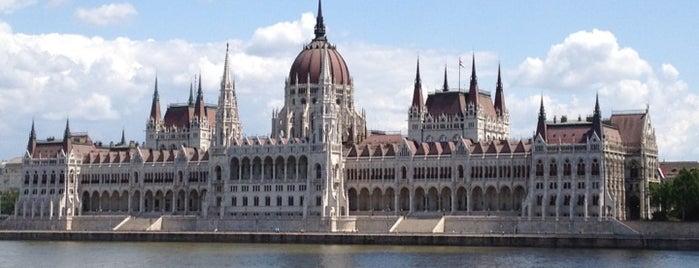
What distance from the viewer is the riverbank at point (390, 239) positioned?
122 meters

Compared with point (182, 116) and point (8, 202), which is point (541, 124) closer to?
point (182, 116)

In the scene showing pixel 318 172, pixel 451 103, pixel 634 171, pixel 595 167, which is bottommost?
pixel 634 171

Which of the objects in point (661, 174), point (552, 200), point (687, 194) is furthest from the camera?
point (661, 174)

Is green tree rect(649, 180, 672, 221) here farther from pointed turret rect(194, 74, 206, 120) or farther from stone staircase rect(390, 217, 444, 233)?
pointed turret rect(194, 74, 206, 120)

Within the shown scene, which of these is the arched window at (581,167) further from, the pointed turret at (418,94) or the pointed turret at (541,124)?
the pointed turret at (418,94)

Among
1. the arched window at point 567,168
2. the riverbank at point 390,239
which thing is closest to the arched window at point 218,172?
the riverbank at point 390,239

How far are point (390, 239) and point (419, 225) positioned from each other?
9.02 m

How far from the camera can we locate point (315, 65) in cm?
17088

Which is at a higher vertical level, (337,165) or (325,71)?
(325,71)

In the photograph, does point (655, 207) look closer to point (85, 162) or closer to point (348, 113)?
point (348, 113)

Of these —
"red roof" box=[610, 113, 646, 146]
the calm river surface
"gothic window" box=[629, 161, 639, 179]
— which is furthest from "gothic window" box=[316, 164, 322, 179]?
"gothic window" box=[629, 161, 639, 179]

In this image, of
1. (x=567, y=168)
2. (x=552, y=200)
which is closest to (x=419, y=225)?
(x=552, y=200)

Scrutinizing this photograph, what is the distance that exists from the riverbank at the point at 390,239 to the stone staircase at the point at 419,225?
5.44 meters

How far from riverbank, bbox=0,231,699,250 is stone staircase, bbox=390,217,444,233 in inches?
214
